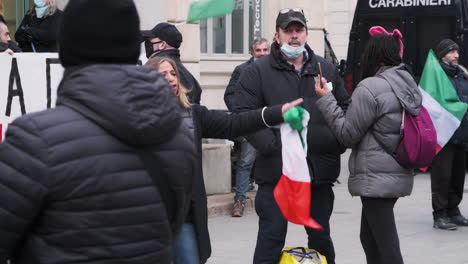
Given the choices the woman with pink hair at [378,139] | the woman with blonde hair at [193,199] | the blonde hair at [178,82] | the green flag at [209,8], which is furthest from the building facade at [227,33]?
the woman with blonde hair at [193,199]

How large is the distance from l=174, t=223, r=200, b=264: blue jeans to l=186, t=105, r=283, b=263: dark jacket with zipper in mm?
28

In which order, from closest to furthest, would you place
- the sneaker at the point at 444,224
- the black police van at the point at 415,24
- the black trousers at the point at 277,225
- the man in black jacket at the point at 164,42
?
the man in black jacket at the point at 164,42
the black trousers at the point at 277,225
the sneaker at the point at 444,224
the black police van at the point at 415,24

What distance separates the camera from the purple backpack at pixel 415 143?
6.23 meters

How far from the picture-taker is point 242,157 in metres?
10.9

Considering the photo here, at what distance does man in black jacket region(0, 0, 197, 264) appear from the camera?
2926 millimetres

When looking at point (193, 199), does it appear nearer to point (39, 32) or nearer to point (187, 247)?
point (187, 247)

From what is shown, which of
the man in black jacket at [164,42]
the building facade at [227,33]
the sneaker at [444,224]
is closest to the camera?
the man in black jacket at [164,42]

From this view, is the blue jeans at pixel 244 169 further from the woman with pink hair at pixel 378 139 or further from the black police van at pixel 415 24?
the black police van at pixel 415 24

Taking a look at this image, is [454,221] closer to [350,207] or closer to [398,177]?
[350,207]

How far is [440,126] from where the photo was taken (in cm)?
971

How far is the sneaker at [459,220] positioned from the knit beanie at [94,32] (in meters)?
7.76

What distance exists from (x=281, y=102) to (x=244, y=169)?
4.52 metres

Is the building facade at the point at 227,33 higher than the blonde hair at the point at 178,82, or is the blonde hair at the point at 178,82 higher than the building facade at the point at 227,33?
the blonde hair at the point at 178,82

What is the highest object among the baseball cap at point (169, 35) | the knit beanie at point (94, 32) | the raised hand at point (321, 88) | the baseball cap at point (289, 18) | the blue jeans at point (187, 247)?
the knit beanie at point (94, 32)
